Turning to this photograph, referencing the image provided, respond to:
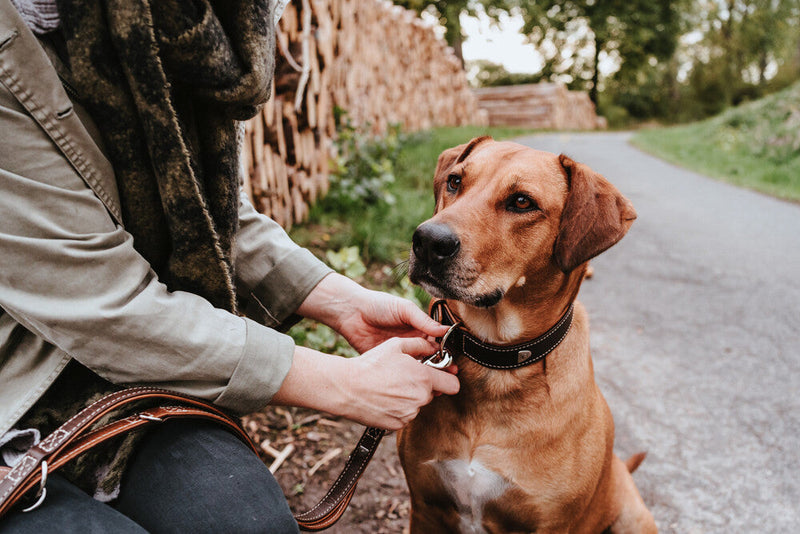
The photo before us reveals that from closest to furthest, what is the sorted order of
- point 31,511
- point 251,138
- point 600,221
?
point 31,511 → point 600,221 → point 251,138

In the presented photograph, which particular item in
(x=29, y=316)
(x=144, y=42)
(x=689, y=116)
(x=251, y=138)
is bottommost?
(x=689, y=116)

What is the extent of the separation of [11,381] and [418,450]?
3.89 feet

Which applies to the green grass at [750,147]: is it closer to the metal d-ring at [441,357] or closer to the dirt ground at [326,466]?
the dirt ground at [326,466]

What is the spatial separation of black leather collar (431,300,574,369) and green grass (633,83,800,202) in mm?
7447

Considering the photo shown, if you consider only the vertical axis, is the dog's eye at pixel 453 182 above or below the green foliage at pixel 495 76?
below

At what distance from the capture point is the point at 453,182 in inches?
80.5

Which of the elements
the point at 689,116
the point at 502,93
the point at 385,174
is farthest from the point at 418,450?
the point at 689,116

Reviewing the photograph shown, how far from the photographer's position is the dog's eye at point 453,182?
2.02 meters

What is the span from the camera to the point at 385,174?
4.79m

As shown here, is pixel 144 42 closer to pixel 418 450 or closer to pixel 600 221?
pixel 600 221

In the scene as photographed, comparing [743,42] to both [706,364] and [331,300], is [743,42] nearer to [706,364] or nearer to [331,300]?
[706,364]

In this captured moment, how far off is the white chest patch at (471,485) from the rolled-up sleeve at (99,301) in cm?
78

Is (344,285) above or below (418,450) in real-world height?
above

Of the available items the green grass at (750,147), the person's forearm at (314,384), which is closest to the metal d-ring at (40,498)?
the person's forearm at (314,384)
